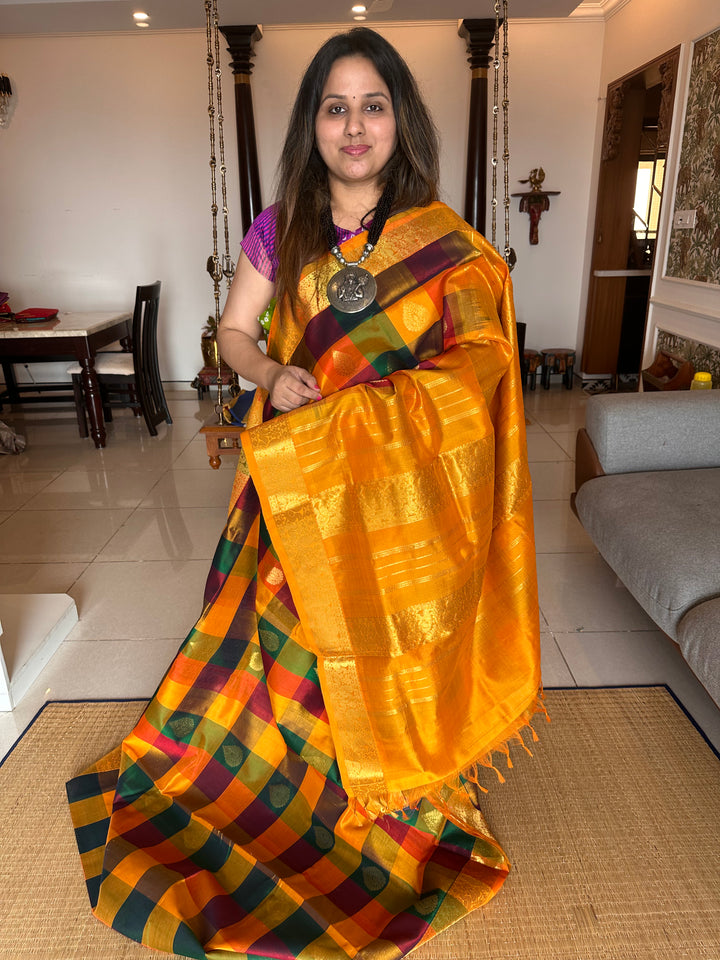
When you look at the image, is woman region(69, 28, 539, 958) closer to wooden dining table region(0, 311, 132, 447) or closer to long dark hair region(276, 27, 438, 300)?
long dark hair region(276, 27, 438, 300)

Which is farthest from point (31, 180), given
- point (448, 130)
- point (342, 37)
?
point (342, 37)

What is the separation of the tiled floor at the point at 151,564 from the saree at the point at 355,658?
0.62m

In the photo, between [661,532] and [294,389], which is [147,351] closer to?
[661,532]

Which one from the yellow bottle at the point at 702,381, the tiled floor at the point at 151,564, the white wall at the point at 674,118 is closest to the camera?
the tiled floor at the point at 151,564

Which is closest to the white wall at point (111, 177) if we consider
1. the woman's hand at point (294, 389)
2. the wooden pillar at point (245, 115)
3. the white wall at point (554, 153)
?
the wooden pillar at point (245, 115)

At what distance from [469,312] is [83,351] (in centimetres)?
353

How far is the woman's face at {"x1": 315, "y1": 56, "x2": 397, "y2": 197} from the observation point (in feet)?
3.69

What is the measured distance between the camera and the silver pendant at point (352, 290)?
118 cm

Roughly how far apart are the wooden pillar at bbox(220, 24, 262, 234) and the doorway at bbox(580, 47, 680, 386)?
2528 millimetres

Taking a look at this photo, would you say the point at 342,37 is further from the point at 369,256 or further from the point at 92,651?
the point at 92,651

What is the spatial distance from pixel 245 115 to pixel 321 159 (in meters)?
4.31

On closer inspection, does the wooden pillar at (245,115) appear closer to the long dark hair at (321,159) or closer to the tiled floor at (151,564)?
the tiled floor at (151,564)

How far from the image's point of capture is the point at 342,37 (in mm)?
1147

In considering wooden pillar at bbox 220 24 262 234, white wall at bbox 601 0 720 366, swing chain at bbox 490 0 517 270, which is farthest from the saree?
wooden pillar at bbox 220 24 262 234
